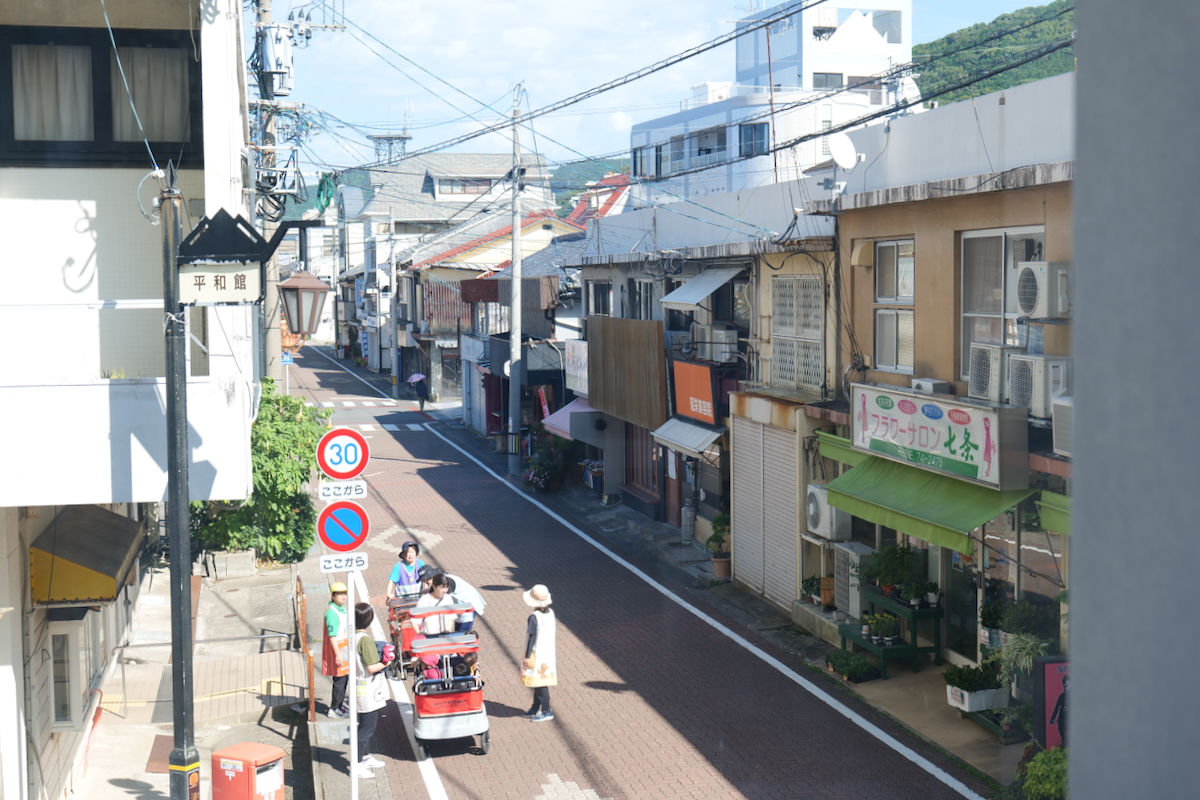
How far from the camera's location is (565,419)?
2923 cm

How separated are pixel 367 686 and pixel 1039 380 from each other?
8.12m

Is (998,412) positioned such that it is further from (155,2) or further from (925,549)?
(155,2)

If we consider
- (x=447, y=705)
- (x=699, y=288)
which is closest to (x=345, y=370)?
(x=699, y=288)

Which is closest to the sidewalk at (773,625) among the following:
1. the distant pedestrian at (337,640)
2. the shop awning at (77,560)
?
the distant pedestrian at (337,640)

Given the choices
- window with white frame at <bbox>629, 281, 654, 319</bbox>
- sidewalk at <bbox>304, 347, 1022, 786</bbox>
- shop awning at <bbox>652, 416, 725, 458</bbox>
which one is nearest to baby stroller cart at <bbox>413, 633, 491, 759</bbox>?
sidewalk at <bbox>304, 347, 1022, 786</bbox>

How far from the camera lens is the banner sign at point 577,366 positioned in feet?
94.5

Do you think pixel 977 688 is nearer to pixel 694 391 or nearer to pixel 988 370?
pixel 988 370

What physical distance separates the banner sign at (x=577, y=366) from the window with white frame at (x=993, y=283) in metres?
15.9

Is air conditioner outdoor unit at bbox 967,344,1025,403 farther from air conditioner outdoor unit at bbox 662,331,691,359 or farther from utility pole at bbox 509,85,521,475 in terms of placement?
utility pole at bbox 509,85,521,475

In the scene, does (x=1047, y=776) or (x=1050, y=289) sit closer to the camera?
(x=1047, y=776)

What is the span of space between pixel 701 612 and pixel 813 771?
664 centimetres

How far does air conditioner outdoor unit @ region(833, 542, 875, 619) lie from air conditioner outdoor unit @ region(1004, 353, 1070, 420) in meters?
4.18

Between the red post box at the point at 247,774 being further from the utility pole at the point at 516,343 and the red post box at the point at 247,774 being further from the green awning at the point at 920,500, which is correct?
the utility pole at the point at 516,343

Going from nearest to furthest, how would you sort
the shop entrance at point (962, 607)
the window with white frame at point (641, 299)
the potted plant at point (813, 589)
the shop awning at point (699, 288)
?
the shop entrance at point (962, 607) < the potted plant at point (813, 589) < the shop awning at point (699, 288) < the window with white frame at point (641, 299)
